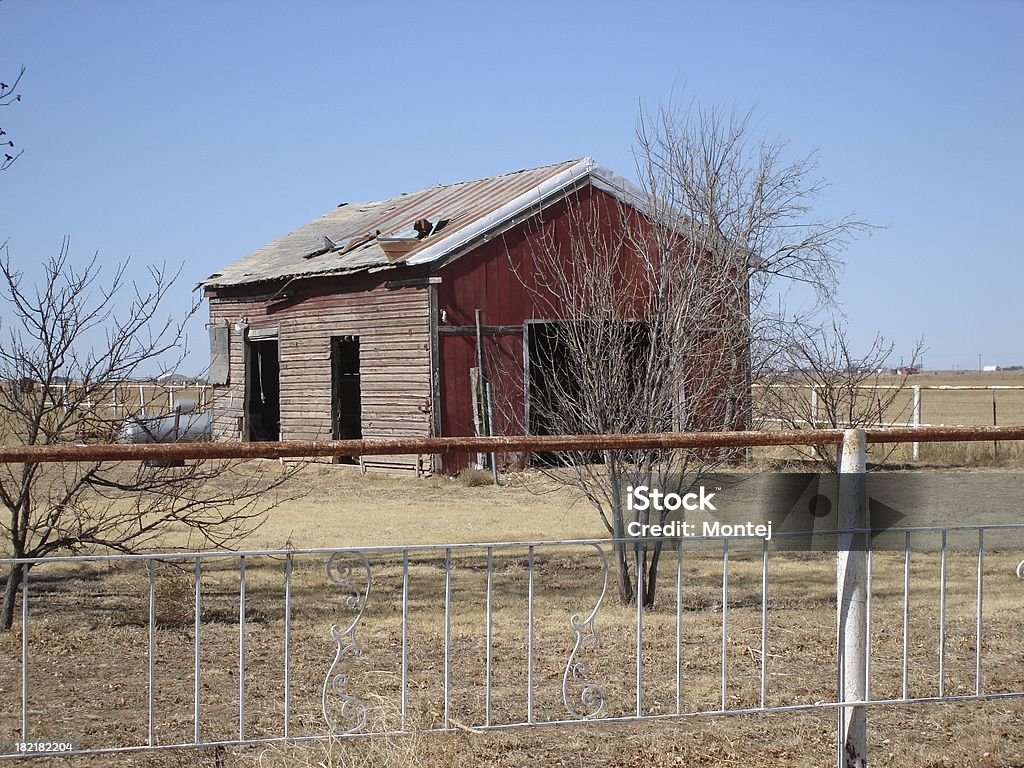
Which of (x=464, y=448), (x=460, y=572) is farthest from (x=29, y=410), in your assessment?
(x=464, y=448)

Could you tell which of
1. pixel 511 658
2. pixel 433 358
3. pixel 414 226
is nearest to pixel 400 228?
pixel 414 226

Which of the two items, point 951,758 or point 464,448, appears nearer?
point 464,448

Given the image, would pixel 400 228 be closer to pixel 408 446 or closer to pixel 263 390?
pixel 263 390

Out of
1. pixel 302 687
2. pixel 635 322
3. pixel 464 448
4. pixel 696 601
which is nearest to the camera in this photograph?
pixel 464 448

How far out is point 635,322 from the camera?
9883 mm

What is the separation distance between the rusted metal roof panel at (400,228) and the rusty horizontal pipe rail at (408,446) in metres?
13.0

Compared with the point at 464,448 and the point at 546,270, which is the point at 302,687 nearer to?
the point at 464,448

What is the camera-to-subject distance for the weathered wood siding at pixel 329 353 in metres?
17.3

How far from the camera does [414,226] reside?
1842cm

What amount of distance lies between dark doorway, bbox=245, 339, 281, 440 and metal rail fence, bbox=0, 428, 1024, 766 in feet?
37.0

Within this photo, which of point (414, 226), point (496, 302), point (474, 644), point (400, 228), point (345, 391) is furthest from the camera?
point (345, 391)

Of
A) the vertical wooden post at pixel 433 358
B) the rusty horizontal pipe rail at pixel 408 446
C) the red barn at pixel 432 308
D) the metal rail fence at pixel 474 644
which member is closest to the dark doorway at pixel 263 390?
the red barn at pixel 432 308

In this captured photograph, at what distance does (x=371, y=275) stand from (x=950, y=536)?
10065 millimetres

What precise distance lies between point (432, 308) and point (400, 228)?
2816 mm
